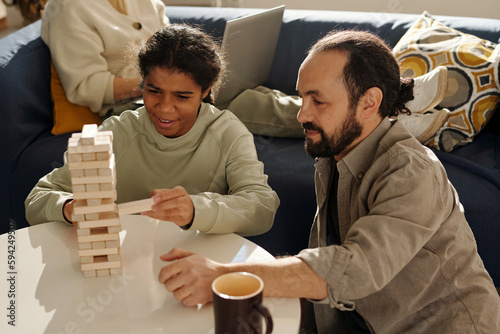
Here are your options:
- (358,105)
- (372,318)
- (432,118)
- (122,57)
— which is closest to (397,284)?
(372,318)

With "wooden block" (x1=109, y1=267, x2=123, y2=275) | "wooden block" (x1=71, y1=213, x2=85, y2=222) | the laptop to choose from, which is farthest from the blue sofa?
"wooden block" (x1=71, y1=213, x2=85, y2=222)

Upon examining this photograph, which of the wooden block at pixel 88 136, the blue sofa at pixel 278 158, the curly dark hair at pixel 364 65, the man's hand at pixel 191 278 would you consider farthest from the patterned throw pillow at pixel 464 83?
the wooden block at pixel 88 136

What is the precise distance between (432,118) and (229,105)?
828 mm

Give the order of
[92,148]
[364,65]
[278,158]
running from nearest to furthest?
[92,148], [364,65], [278,158]

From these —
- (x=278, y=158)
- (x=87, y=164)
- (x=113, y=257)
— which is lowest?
(x=278, y=158)

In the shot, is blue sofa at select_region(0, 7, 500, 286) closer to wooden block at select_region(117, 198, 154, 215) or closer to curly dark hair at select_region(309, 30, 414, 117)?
curly dark hair at select_region(309, 30, 414, 117)

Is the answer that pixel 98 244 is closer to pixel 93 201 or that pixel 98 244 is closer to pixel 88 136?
pixel 93 201

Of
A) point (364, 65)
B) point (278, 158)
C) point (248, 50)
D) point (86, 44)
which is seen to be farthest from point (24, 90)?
point (364, 65)

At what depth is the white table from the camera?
100 centimetres

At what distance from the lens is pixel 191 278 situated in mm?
1036

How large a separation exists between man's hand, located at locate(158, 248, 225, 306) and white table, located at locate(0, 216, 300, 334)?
1.0 inches

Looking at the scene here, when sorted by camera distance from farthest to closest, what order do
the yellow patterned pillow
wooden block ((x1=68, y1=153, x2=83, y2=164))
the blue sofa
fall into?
the yellow patterned pillow, the blue sofa, wooden block ((x1=68, y1=153, x2=83, y2=164))

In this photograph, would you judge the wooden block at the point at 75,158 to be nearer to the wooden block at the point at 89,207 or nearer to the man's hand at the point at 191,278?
the wooden block at the point at 89,207

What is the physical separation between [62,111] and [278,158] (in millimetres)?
927
